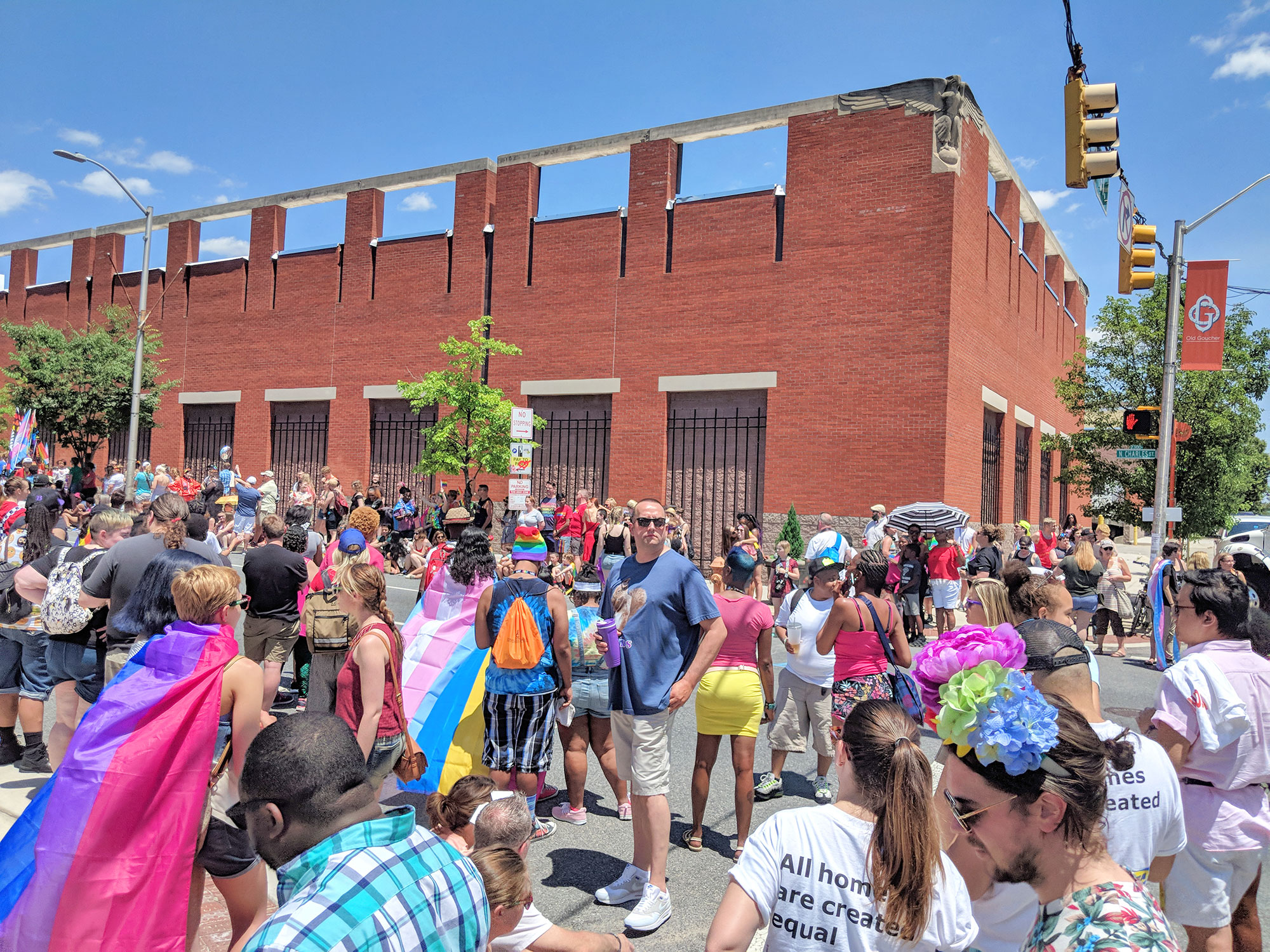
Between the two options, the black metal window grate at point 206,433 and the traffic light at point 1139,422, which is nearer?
the traffic light at point 1139,422

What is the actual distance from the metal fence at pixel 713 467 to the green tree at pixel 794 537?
48.3 inches

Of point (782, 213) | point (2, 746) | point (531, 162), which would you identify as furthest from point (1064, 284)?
point (2, 746)

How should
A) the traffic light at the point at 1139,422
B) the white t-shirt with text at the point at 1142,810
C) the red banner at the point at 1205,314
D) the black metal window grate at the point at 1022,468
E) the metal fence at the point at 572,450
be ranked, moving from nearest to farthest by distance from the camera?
the white t-shirt with text at the point at 1142,810, the red banner at the point at 1205,314, the traffic light at the point at 1139,422, the metal fence at the point at 572,450, the black metal window grate at the point at 1022,468

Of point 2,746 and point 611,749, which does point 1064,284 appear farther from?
point 2,746

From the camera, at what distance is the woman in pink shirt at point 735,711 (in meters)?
5.08

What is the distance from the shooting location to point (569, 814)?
559 cm

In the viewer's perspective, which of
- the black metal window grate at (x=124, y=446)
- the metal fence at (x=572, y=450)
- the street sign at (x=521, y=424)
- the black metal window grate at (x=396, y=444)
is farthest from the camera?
the black metal window grate at (x=124, y=446)

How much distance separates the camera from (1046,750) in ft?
6.38

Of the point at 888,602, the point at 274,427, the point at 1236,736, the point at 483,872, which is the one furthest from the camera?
the point at 274,427

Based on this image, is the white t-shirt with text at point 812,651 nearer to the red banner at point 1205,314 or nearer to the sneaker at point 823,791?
the sneaker at point 823,791

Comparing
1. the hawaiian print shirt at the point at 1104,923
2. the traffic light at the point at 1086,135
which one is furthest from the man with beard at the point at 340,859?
the traffic light at the point at 1086,135

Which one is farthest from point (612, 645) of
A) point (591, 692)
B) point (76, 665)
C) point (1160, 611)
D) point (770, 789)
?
point (1160, 611)

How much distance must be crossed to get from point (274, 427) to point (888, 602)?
23507 millimetres

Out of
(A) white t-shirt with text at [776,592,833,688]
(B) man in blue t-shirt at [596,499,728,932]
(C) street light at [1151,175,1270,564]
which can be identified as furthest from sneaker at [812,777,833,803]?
(C) street light at [1151,175,1270,564]
